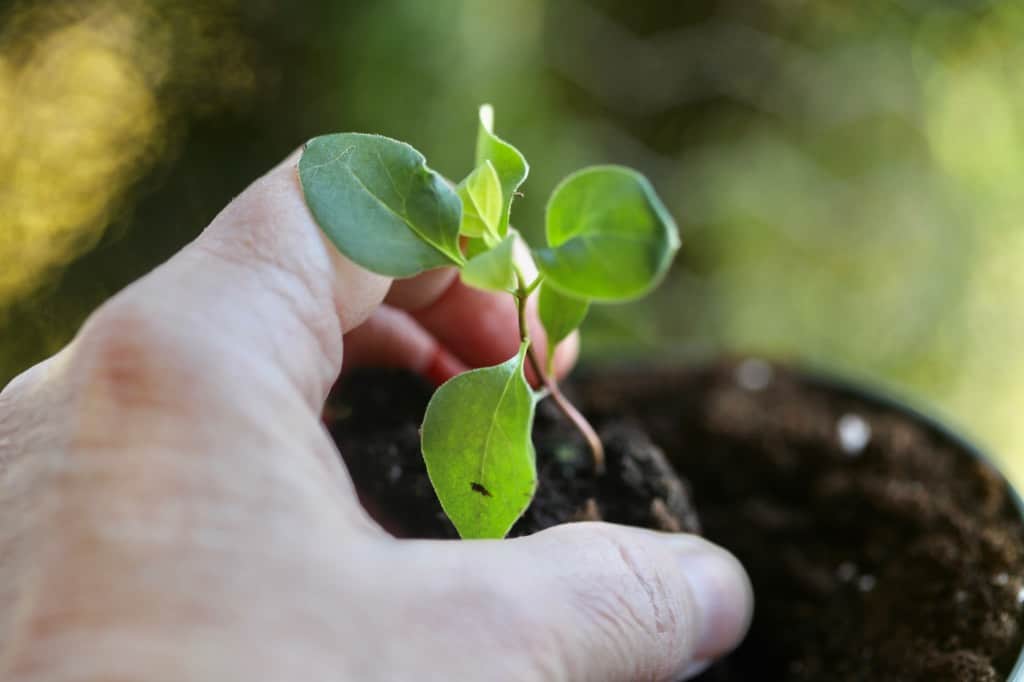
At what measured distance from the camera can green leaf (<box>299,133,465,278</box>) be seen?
0.44 meters

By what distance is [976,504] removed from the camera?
0.65 meters

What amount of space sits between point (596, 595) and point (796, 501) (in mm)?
375

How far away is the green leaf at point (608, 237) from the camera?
40 cm

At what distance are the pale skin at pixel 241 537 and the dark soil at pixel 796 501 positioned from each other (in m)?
0.14

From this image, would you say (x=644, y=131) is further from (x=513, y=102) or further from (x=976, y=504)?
(x=976, y=504)

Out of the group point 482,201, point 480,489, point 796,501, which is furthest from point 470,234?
point 796,501

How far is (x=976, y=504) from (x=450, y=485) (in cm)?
40

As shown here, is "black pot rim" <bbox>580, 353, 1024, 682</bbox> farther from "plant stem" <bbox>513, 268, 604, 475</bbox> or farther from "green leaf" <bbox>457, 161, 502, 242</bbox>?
"green leaf" <bbox>457, 161, 502, 242</bbox>

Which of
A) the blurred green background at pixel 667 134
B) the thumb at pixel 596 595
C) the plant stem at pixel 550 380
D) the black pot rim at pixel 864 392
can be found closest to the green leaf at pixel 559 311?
the plant stem at pixel 550 380

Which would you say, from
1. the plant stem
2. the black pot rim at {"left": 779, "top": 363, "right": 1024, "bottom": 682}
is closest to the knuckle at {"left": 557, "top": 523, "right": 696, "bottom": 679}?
the plant stem

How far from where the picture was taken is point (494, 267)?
413 mm

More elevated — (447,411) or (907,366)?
(447,411)

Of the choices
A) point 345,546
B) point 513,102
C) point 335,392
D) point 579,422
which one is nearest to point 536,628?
point 345,546

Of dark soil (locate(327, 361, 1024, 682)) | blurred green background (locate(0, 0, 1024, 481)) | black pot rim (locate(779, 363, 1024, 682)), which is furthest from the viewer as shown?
blurred green background (locate(0, 0, 1024, 481))
